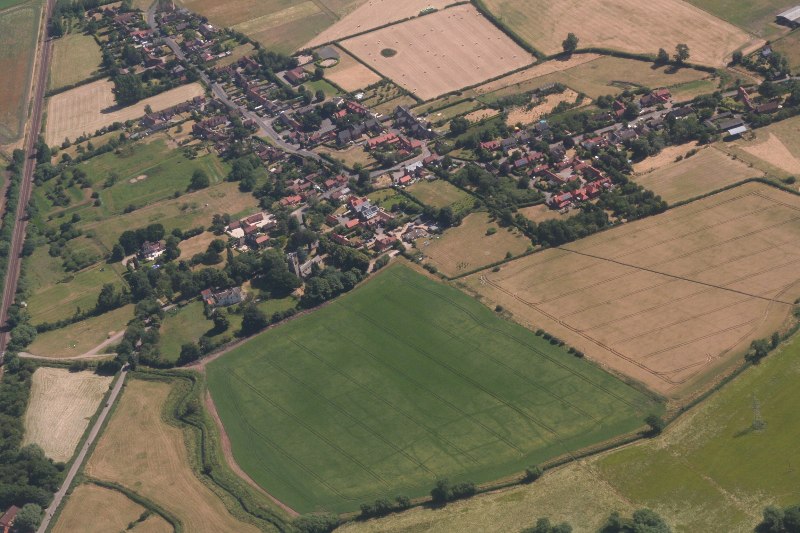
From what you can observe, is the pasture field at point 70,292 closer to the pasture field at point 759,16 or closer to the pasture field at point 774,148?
the pasture field at point 774,148

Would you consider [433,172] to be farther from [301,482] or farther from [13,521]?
[13,521]

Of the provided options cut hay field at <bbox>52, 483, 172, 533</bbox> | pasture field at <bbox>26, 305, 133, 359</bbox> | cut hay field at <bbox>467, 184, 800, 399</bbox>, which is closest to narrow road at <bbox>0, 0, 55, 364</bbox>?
pasture field at <bbox>26, 305, 133, 359</bbox>

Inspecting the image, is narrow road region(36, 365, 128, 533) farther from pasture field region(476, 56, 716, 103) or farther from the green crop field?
pasture field region(476, 56, 716, 103)

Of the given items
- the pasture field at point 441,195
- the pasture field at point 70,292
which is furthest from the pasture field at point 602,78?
the pasture field at point 70,292

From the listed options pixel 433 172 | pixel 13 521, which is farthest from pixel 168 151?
pixel 13 521

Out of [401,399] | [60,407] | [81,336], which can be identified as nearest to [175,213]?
[81,336]
